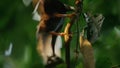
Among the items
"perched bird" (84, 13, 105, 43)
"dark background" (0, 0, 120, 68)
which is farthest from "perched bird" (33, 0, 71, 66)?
"dark background" (0, 0, 120, 68)

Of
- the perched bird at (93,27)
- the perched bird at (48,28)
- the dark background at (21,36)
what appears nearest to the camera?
the perched bird at (48,28)

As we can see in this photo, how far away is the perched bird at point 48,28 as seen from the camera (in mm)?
1325

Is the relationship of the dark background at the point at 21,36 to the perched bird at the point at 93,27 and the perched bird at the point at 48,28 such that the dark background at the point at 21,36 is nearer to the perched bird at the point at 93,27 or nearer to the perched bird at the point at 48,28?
the perched bird at the point at 93,27

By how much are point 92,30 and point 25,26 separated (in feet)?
2.08

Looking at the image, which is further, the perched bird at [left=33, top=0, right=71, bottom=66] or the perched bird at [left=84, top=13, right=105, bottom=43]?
the perched bird at [left=84, top=13, right=105, bottom=43]

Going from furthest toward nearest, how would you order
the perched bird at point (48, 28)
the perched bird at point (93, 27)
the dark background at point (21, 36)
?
the dark background at point (21, 36), the perched bird at point (93, 27), the perched bird at point (48, 28)

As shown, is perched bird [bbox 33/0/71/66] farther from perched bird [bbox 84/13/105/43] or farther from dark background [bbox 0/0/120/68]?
dark background [bbox 0/0/120/68]

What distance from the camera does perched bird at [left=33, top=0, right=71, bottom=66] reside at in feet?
4.35

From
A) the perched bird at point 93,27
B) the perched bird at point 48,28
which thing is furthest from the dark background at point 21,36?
the perched bird at point 48,28

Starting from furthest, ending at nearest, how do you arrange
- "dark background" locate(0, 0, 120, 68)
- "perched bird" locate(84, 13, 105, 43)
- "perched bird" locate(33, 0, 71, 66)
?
"dark background" locate(0, 0, 120, 68) → "perched bird" locate(84, 13, 105, 43) → "perched bird" locate(33, 0, 71, 66)

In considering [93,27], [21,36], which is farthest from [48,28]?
[21,36]

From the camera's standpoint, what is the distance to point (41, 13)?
1.37 metres

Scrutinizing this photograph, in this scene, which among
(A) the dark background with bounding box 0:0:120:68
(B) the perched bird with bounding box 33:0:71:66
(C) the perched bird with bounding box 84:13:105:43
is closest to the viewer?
(B) the perched bird with bounding box 33:0:71:66

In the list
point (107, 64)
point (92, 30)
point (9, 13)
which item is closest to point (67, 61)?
point (92, 30)
